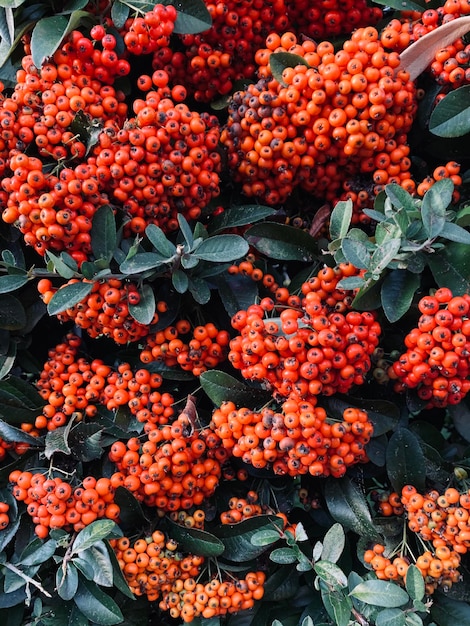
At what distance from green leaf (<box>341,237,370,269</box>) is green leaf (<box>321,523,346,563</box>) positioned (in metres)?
0.85

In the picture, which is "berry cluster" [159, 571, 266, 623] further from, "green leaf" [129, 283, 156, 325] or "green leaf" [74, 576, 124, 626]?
"green leaf" [129, 283, 156, 325]

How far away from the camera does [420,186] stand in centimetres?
201

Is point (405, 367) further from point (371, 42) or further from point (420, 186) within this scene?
point (371, 42)

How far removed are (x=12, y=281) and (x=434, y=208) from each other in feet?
4.52

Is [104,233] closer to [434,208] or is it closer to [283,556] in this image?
[434,208]

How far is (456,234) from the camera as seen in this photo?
177cm

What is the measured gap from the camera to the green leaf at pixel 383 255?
171 cm

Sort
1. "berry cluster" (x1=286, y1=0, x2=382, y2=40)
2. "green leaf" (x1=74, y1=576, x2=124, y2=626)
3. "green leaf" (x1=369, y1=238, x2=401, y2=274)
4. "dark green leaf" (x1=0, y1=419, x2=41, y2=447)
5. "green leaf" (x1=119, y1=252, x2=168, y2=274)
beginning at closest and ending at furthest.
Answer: "green leaf" (x1=369, y1=238, x2=401, y2=274) → "green leaf" (x1=119, y1=252, x2=168, y2=274) → "green leaf" (x1=74, y1=576, x2=124, y2=626) → "dark green leaf" (x1=0, y1=419, x2=41, y2=447) → "berry cluster" (x1=286, y1=0, x2=382, y2=40)

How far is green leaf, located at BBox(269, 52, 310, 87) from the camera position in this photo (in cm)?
190

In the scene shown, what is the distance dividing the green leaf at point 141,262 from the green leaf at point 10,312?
54 centimetres

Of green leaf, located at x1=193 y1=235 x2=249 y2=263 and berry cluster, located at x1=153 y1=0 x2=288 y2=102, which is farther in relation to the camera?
berry cluster, located at x1=153 y1=0 x2=288 y2=102

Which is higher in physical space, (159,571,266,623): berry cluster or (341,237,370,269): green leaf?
(341,237,370,269): green leaf

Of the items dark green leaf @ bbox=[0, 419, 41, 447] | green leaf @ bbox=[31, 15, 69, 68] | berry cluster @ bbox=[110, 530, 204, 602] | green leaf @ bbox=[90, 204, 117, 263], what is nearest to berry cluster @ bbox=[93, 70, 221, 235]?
green leaf @ bbox=[90, 204, 117, 263]

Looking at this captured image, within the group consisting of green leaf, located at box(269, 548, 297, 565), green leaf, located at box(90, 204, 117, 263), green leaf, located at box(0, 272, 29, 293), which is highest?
green leaf, located at box(90, 204, 117, 263)
